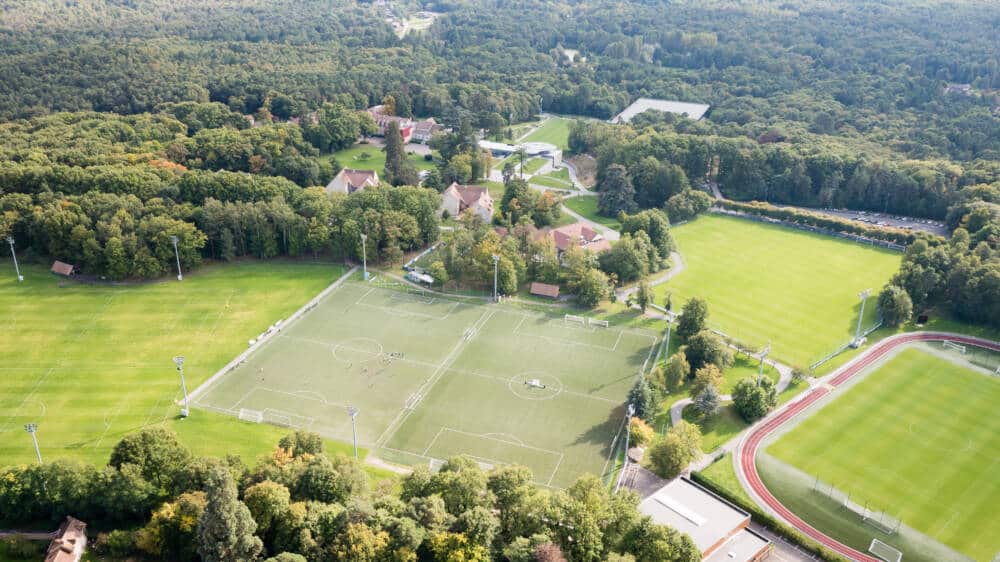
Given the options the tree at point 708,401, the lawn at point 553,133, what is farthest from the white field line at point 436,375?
the lawn at point 553,133

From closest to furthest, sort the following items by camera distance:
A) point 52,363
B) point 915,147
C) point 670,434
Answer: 1. point 670,434
2. point 52,363
3. point 915,147

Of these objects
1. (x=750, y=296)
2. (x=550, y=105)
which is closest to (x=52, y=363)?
(x=750, y=296)

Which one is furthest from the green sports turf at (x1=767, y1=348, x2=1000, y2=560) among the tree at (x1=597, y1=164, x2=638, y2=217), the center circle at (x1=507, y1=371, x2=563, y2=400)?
the tree at (x1=597, y1=164, x2=638, y2=217)

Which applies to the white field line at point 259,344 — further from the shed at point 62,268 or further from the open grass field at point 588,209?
the open grass field at point 588,209

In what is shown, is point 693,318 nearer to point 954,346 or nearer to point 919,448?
point 919,448

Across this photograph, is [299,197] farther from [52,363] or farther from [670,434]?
[670,434]

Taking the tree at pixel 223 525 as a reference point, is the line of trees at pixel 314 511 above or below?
below
